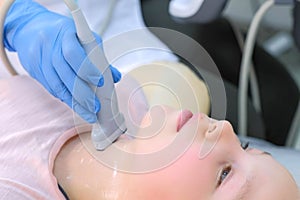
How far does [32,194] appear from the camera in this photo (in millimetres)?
882

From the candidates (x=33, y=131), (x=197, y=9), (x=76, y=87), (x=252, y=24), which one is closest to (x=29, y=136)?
(x=33, y=131)

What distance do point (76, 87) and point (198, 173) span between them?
0.80ft

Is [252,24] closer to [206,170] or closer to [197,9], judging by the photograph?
[197,9]

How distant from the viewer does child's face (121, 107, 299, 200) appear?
2.82 feet

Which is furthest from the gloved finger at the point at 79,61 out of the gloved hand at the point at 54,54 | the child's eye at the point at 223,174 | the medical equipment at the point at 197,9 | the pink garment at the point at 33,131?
the medical equipment at the point at 197,9

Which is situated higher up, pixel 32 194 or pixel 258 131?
pixel 32 194

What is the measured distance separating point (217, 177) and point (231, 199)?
4 cm

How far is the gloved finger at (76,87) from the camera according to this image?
2.96ft

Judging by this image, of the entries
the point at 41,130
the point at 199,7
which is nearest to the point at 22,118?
the point at 41,130

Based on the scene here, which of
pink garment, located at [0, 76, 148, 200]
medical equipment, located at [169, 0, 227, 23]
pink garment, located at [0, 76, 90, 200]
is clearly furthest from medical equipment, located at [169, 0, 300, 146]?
pink garment, located at [0, 76, 90, 200]

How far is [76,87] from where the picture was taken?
2.99 feet

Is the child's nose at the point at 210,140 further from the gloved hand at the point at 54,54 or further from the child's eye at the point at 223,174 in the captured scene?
the gloved hand at the point at 54,54

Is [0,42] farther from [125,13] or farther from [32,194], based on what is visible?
[125,13]

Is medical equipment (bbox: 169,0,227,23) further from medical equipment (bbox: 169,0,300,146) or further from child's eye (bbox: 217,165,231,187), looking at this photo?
child's eye (bbox: 217,165,231,187)
